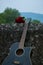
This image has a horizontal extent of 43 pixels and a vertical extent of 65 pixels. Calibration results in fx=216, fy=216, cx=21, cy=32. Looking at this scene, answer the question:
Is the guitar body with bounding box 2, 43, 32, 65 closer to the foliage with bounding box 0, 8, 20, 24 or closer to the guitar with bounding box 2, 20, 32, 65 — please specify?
the guitar with bounding box 2, 20, 32, 65

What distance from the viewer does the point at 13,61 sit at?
1.71 metres

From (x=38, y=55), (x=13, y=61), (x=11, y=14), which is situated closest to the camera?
(x=13, y=61)

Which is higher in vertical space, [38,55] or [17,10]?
[17,10]

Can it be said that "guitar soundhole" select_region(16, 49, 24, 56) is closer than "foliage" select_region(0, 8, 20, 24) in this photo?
Yes

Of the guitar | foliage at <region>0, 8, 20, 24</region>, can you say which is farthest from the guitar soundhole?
foliage at <region>0, 8, 20, 24</region>

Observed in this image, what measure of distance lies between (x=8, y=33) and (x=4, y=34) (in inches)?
1.6

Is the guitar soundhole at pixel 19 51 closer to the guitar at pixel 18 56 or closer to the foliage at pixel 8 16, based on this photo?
the guitar at pixel 18 56

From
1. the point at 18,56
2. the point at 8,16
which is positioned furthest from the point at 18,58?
the point at 8,16

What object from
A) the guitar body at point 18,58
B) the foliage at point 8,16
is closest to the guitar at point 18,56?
the guitar body at point 18,58

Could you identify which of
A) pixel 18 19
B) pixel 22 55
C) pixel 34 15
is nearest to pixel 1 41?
pixel 18 19

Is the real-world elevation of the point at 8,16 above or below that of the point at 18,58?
above

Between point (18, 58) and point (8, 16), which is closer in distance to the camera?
point (18, 58)

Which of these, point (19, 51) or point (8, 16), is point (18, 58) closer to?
point (19, 51)

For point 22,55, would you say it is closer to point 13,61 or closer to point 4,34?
point 13,61
